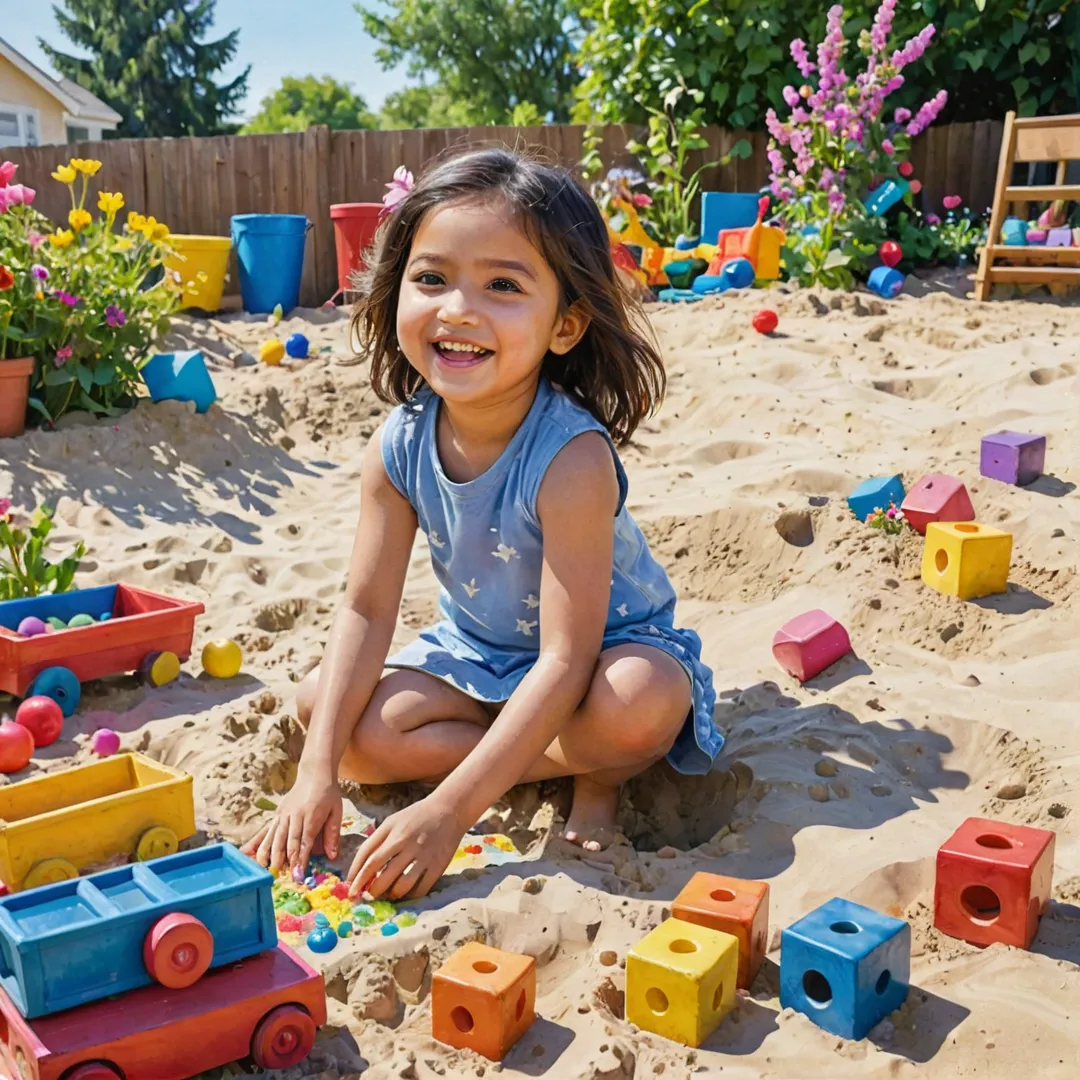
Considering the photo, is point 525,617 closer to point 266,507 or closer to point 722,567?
point 722,567

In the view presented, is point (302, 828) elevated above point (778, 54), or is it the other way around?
point (778, 54)

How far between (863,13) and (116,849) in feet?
25.3

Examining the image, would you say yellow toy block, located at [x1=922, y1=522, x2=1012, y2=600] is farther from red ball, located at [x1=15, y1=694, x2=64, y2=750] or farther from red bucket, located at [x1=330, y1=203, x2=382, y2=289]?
red bucket, located at [x1=330, y1=203, x2=382, y2=289]

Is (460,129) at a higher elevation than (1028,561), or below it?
higher

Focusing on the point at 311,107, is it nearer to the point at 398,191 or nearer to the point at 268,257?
the point at 268,257

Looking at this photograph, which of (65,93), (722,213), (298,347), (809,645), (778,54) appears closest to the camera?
(809,645)

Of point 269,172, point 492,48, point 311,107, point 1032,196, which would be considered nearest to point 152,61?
point 492,48

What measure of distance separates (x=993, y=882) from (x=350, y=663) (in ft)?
4.16

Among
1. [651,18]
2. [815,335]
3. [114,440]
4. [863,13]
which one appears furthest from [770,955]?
[651,18]

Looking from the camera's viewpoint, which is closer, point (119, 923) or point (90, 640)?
point (119, 923)

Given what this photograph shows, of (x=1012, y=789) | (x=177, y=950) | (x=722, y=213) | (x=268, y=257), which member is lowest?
(x=1012, y=789)

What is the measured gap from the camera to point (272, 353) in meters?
6.29

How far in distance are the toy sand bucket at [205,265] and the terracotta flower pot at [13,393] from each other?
287 centimetres

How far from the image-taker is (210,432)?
210 inches
